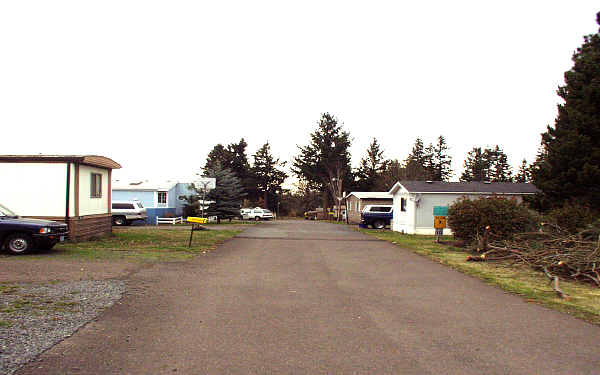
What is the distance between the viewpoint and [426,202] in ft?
91.2

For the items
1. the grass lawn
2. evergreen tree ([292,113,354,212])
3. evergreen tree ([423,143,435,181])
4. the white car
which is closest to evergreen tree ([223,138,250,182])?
evergreen tree ([292,113,354,212])

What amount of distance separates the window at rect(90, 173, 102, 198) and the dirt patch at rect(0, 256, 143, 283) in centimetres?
625

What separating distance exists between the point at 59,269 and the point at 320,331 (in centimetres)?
729

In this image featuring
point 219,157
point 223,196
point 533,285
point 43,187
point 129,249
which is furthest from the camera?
point 219,157

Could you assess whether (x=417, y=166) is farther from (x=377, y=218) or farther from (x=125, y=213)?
(x=125, y=213)

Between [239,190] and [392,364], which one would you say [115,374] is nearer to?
[392,364]

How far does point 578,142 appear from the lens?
20.1m

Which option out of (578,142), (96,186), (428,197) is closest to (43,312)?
(96,186)

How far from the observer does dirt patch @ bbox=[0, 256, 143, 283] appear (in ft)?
31.0

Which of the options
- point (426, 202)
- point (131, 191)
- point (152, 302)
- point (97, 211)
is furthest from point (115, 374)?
point (131, 191)

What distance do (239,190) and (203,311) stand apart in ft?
107

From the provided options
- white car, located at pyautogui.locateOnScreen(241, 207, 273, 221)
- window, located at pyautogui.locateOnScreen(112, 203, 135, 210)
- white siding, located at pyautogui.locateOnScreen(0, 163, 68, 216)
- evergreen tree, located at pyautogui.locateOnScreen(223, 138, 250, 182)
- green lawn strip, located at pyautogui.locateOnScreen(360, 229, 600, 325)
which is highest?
evergreen tree, located at pyautogui.locateOnScreen(223, 138, 250, 182)

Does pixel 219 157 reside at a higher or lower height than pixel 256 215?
higher

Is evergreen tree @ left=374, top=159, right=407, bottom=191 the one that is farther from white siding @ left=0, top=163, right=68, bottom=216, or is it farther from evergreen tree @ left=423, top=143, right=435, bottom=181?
white siding @ left=0, top=163, right=68, bottom=216
